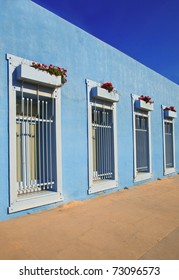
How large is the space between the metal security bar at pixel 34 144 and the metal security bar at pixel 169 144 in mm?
6928

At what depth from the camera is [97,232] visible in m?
3.91

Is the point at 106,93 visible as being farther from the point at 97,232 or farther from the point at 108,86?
the point at 97,232

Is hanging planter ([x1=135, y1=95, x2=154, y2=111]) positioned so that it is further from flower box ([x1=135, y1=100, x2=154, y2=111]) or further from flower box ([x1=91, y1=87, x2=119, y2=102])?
flower box ([x1=91, y1=87, x2=119, y2=102])

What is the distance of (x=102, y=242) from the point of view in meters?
3.51

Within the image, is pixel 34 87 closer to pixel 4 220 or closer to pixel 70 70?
pixel 70 70

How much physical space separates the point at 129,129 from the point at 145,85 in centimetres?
210

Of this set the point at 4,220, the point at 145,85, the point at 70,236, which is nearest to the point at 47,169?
the point at 4,220

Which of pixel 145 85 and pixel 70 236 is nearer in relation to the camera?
pixel 70 236

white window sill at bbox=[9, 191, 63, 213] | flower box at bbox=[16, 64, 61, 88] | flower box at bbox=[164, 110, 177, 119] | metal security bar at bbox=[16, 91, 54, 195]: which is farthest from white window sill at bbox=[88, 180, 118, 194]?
flower box at bbox=[164, 110, 177, 119]

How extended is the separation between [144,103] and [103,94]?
2.43 meters

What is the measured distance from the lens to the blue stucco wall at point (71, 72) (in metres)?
4.64

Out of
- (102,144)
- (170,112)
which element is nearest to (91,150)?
(102,144)

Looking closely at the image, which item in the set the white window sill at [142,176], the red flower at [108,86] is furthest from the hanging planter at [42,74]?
the white window sill at [142,176]

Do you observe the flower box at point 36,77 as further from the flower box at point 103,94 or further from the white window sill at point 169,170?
the white window sill at point 169,170
